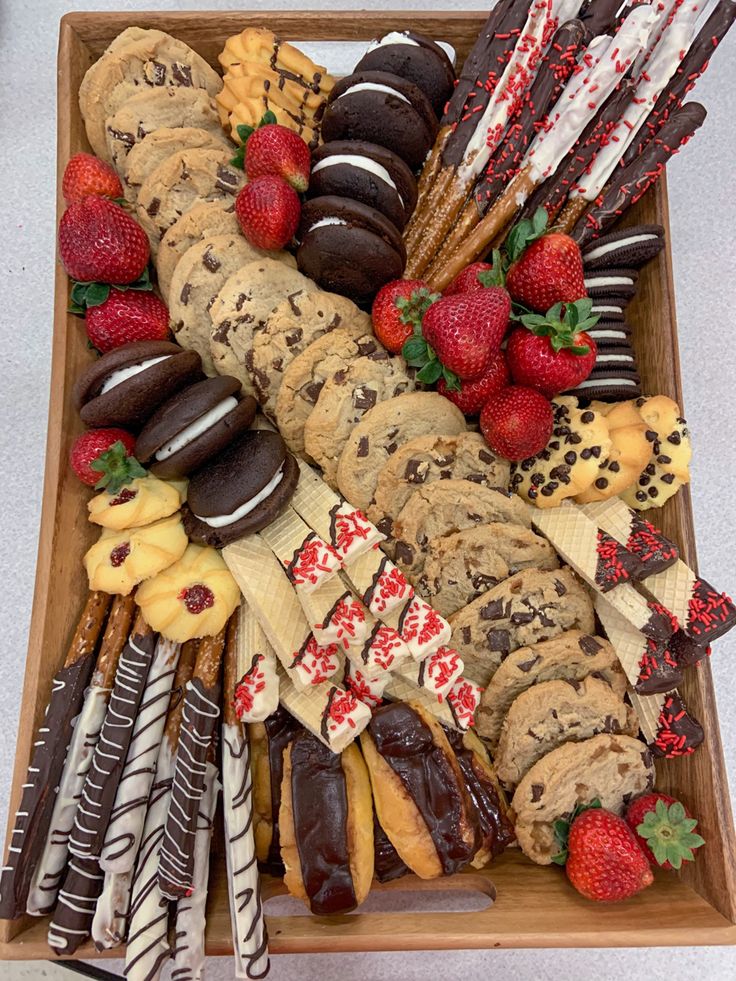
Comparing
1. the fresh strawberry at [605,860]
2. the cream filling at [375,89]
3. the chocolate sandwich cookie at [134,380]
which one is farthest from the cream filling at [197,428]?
the fresh strawberry at [605,860]

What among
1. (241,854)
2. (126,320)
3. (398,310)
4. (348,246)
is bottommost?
(241,854)

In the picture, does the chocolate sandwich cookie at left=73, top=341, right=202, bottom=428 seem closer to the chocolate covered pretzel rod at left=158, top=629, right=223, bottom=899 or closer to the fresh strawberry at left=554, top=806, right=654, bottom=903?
the chocolate covered pretzel rod at left=158, top=629, right=223, bottom=899

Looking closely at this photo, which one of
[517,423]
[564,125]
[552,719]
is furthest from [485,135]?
[552,719]

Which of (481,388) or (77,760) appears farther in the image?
(481,388)

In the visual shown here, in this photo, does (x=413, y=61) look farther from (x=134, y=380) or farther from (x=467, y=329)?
(x=134, y=380)

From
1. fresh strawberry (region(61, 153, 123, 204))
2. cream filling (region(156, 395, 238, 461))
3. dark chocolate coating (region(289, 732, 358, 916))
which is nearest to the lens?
dark chocolate coating (region(289, 732, 358, 916))

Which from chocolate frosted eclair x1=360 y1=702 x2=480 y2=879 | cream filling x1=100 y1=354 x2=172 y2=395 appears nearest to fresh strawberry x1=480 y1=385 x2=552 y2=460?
chocolate frosted eclair x1=360 y1=702 x2=480 y2=879
